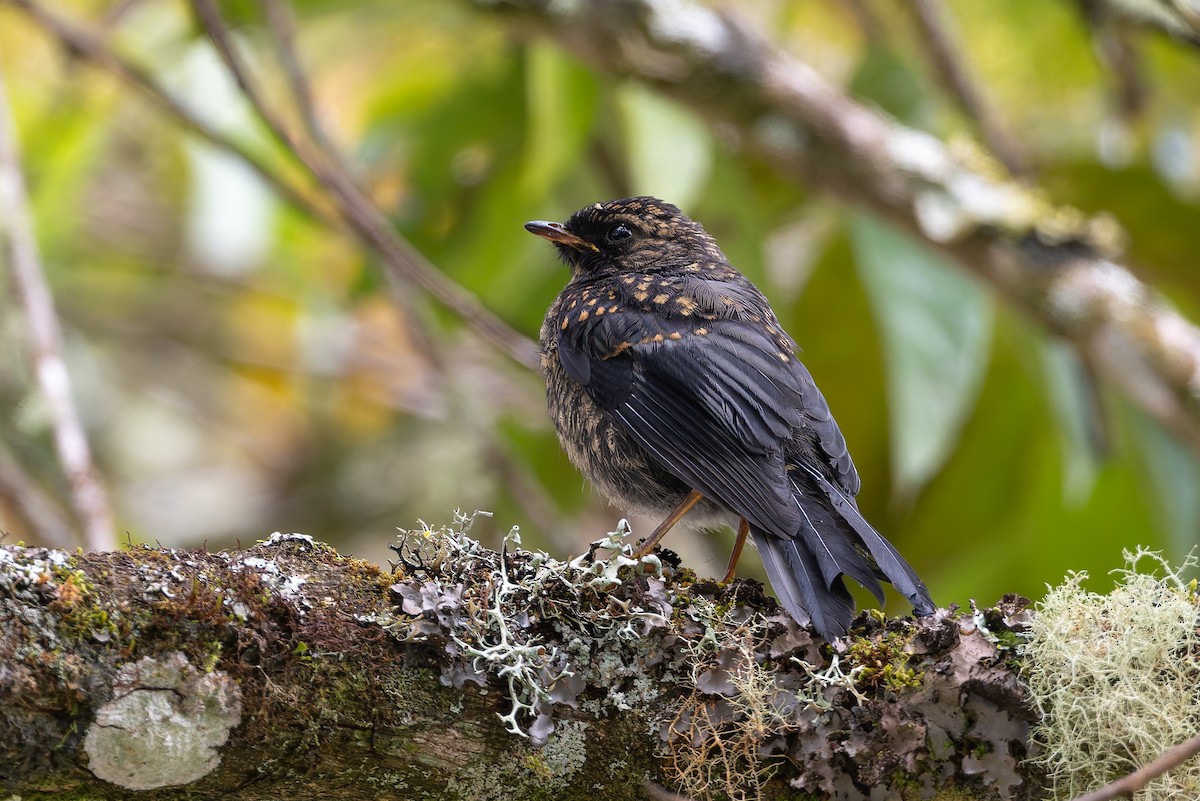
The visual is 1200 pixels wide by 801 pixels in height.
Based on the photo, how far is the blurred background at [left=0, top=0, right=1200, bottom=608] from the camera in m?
5.27

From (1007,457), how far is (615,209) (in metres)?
3.13

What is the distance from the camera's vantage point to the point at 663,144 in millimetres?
5008

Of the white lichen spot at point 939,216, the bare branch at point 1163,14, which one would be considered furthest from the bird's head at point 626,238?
the bare branch at point 1163,14

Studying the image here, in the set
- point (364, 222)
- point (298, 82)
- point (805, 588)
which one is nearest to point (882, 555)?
point (805, 588)

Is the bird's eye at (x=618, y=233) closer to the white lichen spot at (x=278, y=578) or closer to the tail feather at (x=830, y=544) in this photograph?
the tail feather at (x=830, y=544)

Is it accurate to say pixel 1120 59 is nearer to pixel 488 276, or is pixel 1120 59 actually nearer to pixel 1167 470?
pixel 1167 470

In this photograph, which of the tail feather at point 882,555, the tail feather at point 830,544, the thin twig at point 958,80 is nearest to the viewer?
the tail feather at point 882,555

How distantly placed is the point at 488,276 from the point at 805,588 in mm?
3512

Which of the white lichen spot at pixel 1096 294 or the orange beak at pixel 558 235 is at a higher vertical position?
the white lichen spot at pixel 1096 294

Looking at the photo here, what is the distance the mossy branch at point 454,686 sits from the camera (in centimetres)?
200

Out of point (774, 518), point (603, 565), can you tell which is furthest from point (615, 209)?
point (603, 565)

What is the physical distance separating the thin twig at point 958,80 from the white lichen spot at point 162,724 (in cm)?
475

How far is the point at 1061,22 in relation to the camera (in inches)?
250

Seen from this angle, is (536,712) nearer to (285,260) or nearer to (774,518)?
(774,518)
